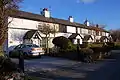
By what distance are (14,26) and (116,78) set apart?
21.9m

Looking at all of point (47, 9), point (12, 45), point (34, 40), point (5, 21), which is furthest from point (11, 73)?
point (47, 9)

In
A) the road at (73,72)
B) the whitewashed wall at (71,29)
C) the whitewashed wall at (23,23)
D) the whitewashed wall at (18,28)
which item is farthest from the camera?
the whitewashed wall at (71,29)

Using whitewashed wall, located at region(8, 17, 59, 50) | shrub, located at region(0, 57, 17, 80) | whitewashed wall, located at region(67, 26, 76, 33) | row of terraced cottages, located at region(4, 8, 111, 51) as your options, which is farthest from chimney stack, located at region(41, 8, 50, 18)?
shrub, located at region(0, 57, 17, 80)

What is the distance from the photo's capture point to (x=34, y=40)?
34.9 meters

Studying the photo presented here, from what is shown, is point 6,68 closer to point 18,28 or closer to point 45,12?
point 18,28

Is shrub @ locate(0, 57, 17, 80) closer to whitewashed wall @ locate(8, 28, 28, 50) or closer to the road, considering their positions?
the road

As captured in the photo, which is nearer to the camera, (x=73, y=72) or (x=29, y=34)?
(x=73, y=72)

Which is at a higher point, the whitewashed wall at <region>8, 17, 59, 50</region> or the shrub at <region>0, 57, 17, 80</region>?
the whitewashed wall at <region>8, 17, 59, 50</region>

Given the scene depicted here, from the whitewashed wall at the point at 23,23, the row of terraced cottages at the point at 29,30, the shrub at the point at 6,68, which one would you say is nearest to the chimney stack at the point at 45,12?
the row of terraced cottages at the point at 29,30

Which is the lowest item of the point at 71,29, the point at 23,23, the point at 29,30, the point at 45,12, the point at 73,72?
the point at 73,72

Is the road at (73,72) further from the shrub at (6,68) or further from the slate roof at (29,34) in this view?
the slate roof at (29,34)

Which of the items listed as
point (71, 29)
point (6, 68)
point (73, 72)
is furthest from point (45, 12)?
point (6, 68)

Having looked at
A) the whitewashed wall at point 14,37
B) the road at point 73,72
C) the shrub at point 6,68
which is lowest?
the road at point 73,72

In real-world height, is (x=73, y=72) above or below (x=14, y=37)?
below
